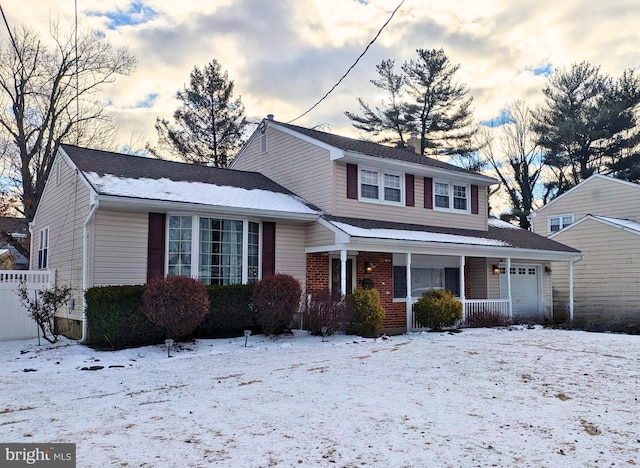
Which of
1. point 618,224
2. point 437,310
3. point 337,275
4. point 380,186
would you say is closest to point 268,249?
point 337,275

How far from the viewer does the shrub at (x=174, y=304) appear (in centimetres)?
991

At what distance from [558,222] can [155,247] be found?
63.9ft

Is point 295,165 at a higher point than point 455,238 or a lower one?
higher

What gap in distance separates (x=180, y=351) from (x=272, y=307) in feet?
7.49

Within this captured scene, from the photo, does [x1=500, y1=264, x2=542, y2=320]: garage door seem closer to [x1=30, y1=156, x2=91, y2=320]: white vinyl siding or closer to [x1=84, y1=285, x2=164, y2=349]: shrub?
[x1=84, y1=285, x2=164, y2=349]: shrub

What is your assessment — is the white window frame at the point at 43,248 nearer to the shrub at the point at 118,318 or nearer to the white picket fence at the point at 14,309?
Answer: the white picket fence at the point at 14,309

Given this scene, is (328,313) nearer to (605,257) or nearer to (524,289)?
(524,289)

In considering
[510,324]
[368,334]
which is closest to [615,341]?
[510,324]

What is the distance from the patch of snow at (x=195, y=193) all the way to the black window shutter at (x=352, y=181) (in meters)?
1.38

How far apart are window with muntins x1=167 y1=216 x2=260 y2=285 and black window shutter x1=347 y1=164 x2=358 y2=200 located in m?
3.11

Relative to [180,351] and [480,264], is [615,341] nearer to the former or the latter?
[480,264]

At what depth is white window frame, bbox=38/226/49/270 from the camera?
47.5 ft

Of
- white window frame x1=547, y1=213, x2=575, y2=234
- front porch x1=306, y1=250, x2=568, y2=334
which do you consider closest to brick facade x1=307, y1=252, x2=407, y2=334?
front porch x1=306, y1=250, x2=568, y2=334

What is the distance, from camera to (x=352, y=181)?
15133 millimetres
